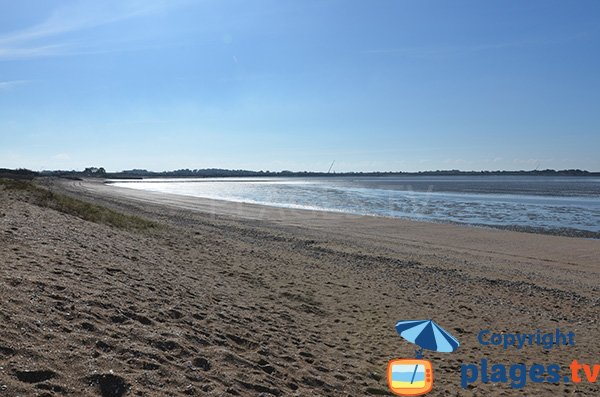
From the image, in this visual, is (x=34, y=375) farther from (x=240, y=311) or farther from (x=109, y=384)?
(x=240, y=311)

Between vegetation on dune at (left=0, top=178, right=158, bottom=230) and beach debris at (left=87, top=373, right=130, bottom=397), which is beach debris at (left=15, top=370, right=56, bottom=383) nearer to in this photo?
beach debris at (left=87, top=373, right=130, bottom=397)

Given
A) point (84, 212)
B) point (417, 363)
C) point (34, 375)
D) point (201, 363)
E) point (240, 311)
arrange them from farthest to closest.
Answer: point (84, 212) → point (240, 311) → point (417, 363) → point (201, 363) → point (34, 375)

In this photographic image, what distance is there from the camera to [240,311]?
873 centimetres

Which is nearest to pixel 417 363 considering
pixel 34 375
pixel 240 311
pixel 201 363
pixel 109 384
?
pixel 240 311

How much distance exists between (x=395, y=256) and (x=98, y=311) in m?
13.6

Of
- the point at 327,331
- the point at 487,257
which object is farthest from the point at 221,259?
the point at 487,257

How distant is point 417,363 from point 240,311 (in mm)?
3453

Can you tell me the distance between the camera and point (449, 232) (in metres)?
27.4

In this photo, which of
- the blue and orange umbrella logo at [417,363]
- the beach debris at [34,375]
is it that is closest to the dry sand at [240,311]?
the beach debris at [34,375]

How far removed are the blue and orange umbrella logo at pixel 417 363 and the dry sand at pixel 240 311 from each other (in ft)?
0.57

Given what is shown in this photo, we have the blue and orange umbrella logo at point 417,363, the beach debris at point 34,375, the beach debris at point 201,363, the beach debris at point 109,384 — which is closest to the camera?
the beach debris at point 34,375

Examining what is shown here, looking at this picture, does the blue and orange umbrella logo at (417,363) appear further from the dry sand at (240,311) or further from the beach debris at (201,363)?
the beach debris at (201,363)

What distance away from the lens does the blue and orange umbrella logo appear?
6.70m

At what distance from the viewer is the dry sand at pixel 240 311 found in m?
5.13
